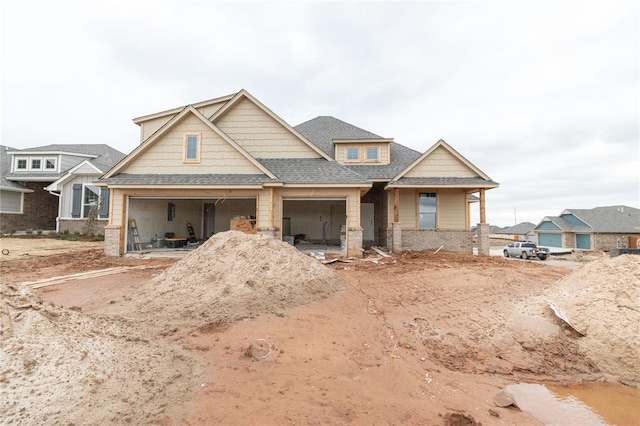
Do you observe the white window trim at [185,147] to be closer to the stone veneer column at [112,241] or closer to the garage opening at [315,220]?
the stone veneer column at [112,241]

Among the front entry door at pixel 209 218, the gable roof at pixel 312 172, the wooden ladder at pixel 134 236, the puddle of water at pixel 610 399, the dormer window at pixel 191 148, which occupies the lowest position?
the puddle of water at pixel 610 399

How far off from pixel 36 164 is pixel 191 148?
21.5 meters

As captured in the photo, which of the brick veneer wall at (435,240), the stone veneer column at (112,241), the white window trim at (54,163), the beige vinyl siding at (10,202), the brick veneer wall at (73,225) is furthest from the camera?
the white window trim at (54,163)

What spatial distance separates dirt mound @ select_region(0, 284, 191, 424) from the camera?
2869 mm

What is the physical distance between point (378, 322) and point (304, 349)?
1.92 metres

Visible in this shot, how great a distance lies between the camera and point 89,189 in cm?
2197

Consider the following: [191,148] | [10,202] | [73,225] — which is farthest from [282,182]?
[10,202]

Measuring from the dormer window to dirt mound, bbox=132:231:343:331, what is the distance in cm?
658

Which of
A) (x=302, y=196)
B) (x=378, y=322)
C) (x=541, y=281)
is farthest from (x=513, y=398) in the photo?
(x=302, y=196)

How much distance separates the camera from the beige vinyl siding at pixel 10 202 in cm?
2294

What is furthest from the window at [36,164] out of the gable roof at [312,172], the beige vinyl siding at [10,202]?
the gable roof at [312,172]

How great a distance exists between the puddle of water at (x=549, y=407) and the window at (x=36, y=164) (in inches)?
1360

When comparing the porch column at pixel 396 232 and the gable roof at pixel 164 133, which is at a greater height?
the gable roof at pixel 164 133

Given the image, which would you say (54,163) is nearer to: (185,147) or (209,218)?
(209,218)
